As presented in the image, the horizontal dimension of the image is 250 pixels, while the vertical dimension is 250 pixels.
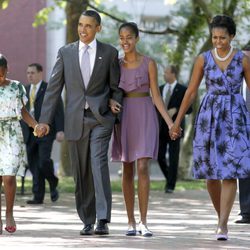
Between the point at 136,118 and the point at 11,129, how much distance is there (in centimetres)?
122

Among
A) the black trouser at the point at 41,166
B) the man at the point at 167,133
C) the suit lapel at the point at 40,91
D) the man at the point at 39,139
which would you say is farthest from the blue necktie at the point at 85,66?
the man at the point at 167,133

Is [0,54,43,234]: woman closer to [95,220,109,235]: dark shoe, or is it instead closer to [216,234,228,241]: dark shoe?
[95,220,109,235]: dark shoe

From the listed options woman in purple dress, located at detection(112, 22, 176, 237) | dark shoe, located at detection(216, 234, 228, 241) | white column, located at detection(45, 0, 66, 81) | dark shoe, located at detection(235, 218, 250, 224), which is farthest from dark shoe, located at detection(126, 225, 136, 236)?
white column, located at detection(45, 0, 66, 81)

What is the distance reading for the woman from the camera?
11531 mm

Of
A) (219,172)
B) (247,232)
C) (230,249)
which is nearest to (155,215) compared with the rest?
(247,232)

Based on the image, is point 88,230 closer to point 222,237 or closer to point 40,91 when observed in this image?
point 222,237

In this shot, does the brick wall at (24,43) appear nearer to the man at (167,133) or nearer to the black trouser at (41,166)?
the man at (167,133)

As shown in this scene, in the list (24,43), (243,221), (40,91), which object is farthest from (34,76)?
(24,43)

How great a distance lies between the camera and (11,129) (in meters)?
11.6

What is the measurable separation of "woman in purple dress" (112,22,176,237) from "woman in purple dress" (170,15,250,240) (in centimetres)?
49

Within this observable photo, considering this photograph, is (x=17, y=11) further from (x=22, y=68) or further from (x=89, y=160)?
(x=89, y=160)

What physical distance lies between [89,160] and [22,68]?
2555 cm

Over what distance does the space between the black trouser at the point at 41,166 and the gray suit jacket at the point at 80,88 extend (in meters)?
5.45

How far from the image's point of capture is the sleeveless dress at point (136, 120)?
11516mm
